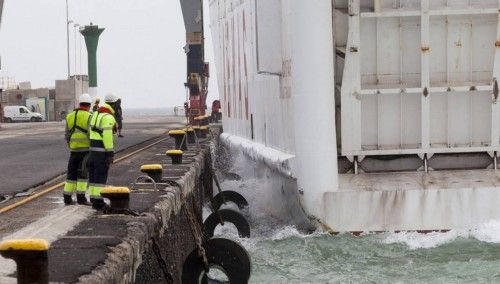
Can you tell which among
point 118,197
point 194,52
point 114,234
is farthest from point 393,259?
point 194,52

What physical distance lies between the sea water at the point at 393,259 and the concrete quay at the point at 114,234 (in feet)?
5.88

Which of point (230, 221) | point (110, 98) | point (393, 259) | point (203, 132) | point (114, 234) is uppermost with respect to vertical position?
point (110, 98)

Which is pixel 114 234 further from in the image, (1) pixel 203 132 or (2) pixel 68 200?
(1) pixel 203 132

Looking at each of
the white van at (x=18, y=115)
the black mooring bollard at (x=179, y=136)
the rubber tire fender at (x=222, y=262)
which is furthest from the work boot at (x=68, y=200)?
the white van at (x=18, y=115)

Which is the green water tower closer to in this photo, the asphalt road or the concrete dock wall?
the asphalt road

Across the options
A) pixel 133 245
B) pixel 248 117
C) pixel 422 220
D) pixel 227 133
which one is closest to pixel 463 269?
pixel 422 220

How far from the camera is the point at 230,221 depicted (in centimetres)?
1609

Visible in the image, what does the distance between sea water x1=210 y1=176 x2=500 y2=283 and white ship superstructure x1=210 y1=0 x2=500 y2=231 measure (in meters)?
0.27

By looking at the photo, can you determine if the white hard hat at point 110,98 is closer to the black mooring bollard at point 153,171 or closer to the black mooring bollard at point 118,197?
the black mooring bollard at point 153,171

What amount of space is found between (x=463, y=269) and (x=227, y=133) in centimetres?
1727

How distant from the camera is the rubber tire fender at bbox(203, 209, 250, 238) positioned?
15.9 metres

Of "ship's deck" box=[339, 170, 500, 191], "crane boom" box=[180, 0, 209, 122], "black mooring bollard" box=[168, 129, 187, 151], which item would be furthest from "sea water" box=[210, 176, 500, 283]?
"crane boom" box=[180, 0, 209, 122]

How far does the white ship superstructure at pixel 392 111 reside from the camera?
12344 millimetres

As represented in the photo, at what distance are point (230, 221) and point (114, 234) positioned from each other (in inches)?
302
